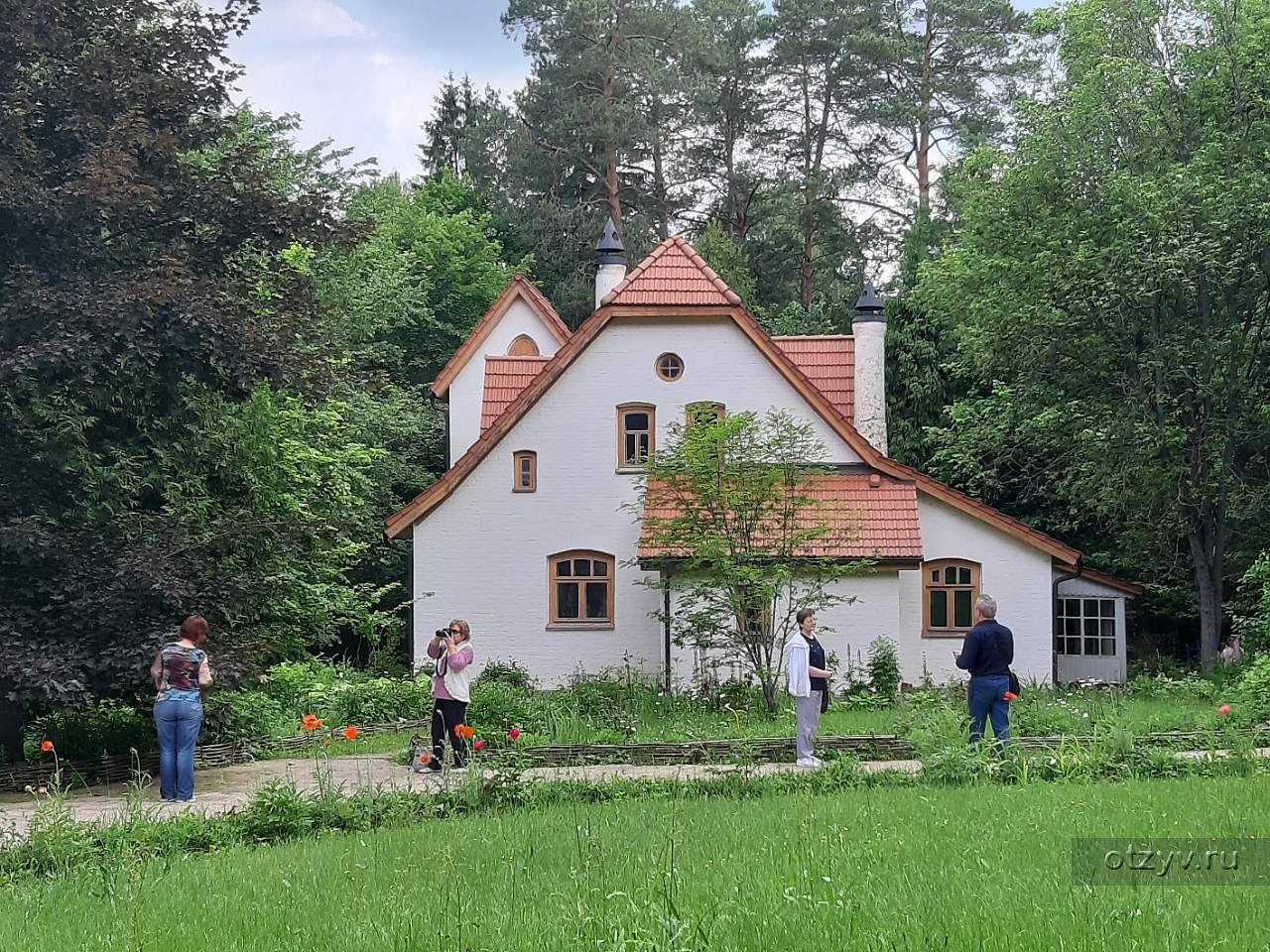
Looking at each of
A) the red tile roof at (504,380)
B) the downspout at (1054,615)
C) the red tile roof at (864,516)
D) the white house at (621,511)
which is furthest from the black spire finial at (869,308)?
the red tile roof at (504,380)

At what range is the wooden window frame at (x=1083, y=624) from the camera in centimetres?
3118

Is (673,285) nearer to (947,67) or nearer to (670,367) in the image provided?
(670,367)

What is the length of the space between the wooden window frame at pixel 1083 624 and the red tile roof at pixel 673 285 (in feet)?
36.3

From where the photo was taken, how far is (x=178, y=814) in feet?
36.2

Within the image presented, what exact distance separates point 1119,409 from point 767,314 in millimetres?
19655

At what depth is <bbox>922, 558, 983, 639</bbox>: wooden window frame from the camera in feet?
89.8

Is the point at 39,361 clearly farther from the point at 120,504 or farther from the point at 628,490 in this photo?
the point at 628,490

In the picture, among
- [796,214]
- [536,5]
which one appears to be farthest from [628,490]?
[536,5]

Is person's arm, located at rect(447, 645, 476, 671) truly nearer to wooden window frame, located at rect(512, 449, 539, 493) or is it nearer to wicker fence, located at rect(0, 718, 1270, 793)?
wicker fence, located at rect(0, 718, 1270, 793)

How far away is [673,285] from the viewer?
91.8 ft

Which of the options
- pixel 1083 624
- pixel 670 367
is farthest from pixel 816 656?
pixel 1083 624

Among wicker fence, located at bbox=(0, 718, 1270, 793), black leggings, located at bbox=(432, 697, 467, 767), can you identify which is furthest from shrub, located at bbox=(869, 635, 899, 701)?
black leggings, located at bbox=(432, 697, 467, 767)

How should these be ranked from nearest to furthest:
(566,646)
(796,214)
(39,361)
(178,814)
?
(178,814)
(39,361)
(566,646)
(796,214)

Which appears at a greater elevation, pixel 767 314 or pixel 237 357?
pixel 767 314
